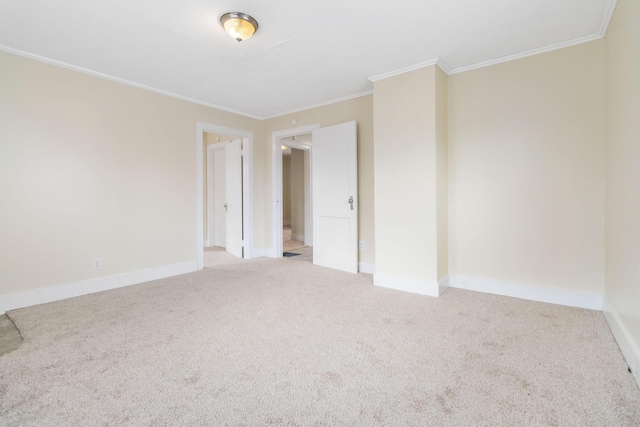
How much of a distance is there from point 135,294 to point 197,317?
114cm

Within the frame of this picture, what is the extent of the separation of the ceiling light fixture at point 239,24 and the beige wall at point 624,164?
2478 millimetres

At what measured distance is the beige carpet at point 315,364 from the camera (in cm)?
147

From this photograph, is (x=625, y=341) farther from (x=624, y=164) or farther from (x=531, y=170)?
(x=531, y=170)

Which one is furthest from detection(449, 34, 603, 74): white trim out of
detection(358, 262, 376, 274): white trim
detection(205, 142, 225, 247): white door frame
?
detection(205, 142, 225, 247): white door frame

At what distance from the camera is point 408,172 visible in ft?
10.9

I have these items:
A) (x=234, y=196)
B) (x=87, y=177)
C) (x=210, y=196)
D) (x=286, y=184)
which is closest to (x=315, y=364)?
(x=87, y=177)

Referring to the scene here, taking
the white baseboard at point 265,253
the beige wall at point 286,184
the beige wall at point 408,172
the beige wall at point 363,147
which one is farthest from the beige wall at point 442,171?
the beige wall at point 286,184

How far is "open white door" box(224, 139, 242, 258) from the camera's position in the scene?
5.34m

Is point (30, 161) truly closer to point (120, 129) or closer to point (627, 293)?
point (120, 129)

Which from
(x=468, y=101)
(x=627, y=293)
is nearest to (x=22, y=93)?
(x=468, y=101)

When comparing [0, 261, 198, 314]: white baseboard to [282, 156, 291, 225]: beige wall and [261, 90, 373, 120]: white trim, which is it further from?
[282, 156, 291, 225]: beige wall

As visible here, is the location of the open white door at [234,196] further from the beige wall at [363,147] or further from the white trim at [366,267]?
the white trim at [366,267]

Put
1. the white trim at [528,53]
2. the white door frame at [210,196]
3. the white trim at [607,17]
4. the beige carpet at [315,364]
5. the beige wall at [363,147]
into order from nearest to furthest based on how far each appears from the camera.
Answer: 1. the beige carpet at [315,364]
2. the white trim at [607,17]
3. the white trim at [528,53]
4. the beige wall at [363,147]
5. the white door frame at [210,196]

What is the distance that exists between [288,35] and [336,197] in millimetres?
2256
